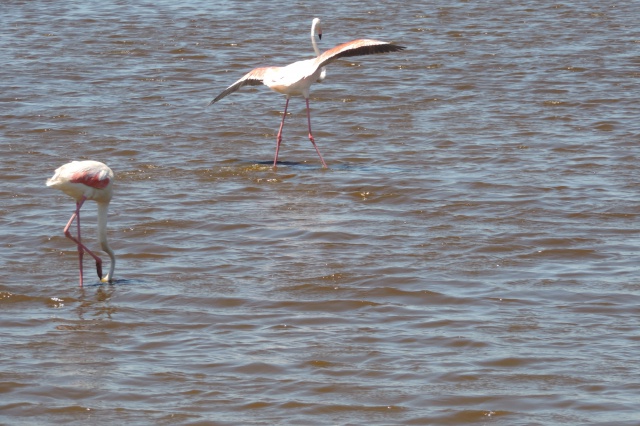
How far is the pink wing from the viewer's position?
823cm

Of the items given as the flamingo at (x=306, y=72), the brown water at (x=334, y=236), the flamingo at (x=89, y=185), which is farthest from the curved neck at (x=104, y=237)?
the flamingo at (x=306, y=72)

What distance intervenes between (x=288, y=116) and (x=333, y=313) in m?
6.32

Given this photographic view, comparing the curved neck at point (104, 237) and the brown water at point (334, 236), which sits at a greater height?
the curved neck at point (104, 237)

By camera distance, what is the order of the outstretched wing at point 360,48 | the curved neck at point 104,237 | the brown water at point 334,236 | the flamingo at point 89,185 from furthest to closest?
the outstretched wing at point 360,48 → the curved neck at point 104,237 → the flamingo at point 89,185 → the brown water at point 334,236

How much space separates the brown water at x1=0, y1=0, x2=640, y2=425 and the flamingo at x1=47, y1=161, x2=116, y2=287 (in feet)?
0.83

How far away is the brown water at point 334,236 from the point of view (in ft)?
21.6

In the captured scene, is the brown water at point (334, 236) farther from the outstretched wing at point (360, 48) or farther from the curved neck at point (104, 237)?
the outstretched wing at point (360, 48)

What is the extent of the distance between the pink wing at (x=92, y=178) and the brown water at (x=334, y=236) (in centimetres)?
69

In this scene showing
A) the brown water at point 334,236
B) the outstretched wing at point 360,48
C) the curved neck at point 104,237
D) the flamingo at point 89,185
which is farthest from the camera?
the outstretched wing at point 360,48

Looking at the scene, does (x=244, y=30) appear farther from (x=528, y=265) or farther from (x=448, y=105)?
(x=528, y=265)

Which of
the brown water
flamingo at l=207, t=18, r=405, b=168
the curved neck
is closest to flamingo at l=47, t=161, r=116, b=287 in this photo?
the curved neck

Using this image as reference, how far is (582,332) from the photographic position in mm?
7277

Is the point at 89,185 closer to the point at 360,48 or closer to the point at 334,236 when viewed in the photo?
the point at 334,236

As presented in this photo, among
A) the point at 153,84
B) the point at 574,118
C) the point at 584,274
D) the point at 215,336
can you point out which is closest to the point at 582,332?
the point at 584,274
